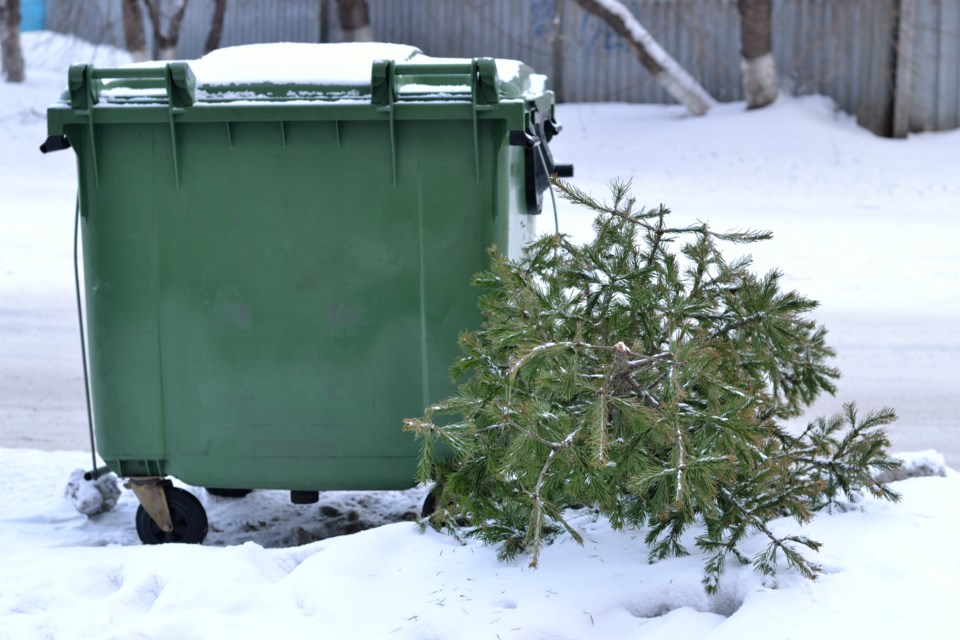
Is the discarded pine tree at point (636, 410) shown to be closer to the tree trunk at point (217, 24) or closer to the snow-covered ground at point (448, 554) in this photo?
the snow-covered ground at point (448, 554)

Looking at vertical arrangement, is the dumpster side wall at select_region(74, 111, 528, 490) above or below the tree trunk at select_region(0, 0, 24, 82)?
below

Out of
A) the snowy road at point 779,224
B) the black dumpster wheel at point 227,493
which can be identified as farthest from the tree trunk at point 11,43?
the black dumpster wheel at point 227,493

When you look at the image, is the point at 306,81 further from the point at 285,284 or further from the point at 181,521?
the point at 181,521

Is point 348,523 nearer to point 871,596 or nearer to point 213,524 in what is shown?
point 213,524

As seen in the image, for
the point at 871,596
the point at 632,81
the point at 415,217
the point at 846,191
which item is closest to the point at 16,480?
the point at 415,217

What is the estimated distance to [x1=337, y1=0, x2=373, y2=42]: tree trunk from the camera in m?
15.3

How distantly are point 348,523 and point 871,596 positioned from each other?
7.06ft

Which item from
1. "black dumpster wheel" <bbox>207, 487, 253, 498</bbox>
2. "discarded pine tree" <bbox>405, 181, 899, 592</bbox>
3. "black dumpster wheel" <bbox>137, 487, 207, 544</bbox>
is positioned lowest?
"black dumpster wheel" <bbox>207, 487, 253, 498</bbox>

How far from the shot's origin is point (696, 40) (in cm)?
1511

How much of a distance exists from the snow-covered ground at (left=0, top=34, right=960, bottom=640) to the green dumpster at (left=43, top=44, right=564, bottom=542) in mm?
408

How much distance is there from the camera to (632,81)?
15711mm

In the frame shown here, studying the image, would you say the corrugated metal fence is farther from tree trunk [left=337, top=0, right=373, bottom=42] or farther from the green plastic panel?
the green plastic panel

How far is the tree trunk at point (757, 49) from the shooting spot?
13492 millimetres

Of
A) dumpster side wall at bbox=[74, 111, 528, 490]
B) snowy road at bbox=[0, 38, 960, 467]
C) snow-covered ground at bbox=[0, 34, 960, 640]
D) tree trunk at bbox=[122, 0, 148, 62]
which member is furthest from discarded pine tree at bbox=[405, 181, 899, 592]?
tree trunk at bbox=[122, 0, 148, 62]
